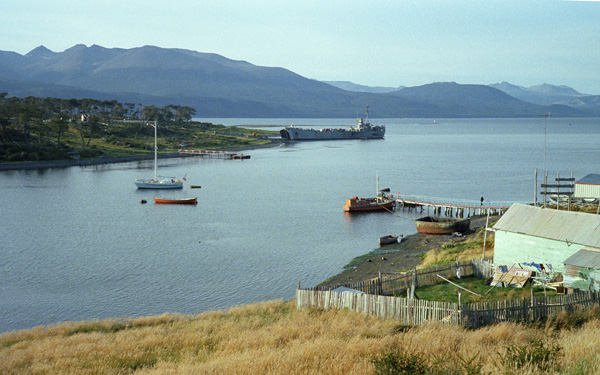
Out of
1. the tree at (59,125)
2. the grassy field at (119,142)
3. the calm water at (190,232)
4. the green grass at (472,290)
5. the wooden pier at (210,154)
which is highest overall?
the tree at (59,125)

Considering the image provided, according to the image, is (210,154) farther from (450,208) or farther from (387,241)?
(387,241)

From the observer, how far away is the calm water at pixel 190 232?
1053 inches

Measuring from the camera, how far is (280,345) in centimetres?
1254

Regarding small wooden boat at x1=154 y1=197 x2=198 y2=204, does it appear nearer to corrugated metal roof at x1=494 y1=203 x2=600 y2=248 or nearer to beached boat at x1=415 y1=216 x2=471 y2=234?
beached boat at x1=415 y1=216 x2=471 y2=234

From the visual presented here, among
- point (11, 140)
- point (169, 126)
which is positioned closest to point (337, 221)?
point (11, 140)

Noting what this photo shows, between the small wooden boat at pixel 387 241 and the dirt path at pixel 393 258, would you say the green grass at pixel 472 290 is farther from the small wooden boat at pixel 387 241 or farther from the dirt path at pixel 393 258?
the small wooden boat at pixel 387 241

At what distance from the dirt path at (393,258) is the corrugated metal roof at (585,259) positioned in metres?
9.43

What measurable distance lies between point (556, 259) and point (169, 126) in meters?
138

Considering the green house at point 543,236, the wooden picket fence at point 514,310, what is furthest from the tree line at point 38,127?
the wooden picket fence at point 514,310

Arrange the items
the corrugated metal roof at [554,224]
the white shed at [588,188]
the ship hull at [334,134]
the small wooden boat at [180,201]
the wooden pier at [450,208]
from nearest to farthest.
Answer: the corrugated metal roof at [554,224], the white shed at [588,188], the wooden pier at [450,208], the small wooden boat at [180,201], the ship hull at [334,134]

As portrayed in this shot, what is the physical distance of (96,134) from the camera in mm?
117938

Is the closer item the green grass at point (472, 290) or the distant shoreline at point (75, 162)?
the green grass at point (472, 290)

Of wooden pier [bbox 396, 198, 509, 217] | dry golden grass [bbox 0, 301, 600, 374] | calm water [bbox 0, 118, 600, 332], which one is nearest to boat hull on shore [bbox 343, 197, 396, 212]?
calm water [bbox 0, 118, 600, 332]

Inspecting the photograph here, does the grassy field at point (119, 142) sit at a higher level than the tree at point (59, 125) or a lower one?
lower
